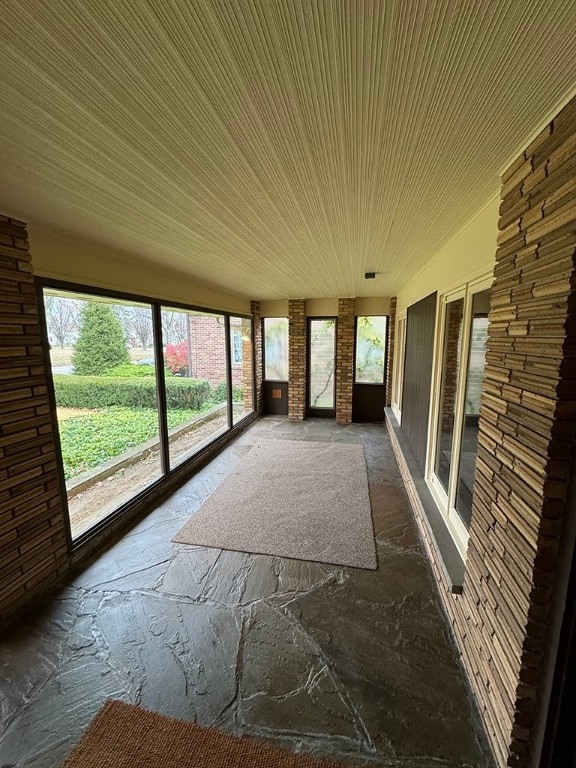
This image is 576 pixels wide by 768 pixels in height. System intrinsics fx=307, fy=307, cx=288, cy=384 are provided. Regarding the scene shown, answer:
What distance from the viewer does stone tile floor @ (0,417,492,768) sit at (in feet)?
4.57

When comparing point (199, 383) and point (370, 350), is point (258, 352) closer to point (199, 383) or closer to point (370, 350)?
point (199, 383)

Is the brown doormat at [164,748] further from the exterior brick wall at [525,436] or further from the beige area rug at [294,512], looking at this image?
the beige area rug at [294,512]

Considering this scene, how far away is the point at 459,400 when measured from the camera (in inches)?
88.3

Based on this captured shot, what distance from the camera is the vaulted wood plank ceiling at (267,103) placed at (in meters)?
0.75

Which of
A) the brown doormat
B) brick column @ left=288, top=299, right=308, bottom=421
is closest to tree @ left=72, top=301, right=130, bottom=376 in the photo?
the brown doormat

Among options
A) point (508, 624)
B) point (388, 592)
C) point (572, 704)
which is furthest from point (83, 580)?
point (572, 704)

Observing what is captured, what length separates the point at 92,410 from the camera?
366 cm

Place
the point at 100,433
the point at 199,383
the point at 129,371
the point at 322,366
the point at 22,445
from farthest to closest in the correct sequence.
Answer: the point at 322,366
the point at 199,383
the point at 129,371
the point at 100,433
the point at 22,445

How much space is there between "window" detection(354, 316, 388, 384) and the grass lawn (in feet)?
12.6

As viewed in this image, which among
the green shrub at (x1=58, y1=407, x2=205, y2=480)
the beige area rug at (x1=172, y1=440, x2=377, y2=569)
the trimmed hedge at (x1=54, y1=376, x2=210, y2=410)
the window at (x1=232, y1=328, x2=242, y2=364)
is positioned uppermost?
the window at (x1=232, y1=328, x2=242, y2=364)

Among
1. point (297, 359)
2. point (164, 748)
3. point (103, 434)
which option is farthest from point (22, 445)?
point (297, 359)

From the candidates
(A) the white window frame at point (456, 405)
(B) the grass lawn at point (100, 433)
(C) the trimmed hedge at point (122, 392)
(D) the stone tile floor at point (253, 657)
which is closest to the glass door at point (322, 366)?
(C) the trimmed hedge at point (122, 392)

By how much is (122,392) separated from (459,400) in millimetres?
4047

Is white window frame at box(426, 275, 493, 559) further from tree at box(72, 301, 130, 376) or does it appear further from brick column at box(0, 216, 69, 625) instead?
tree at box(72, 301, 130, 376)
